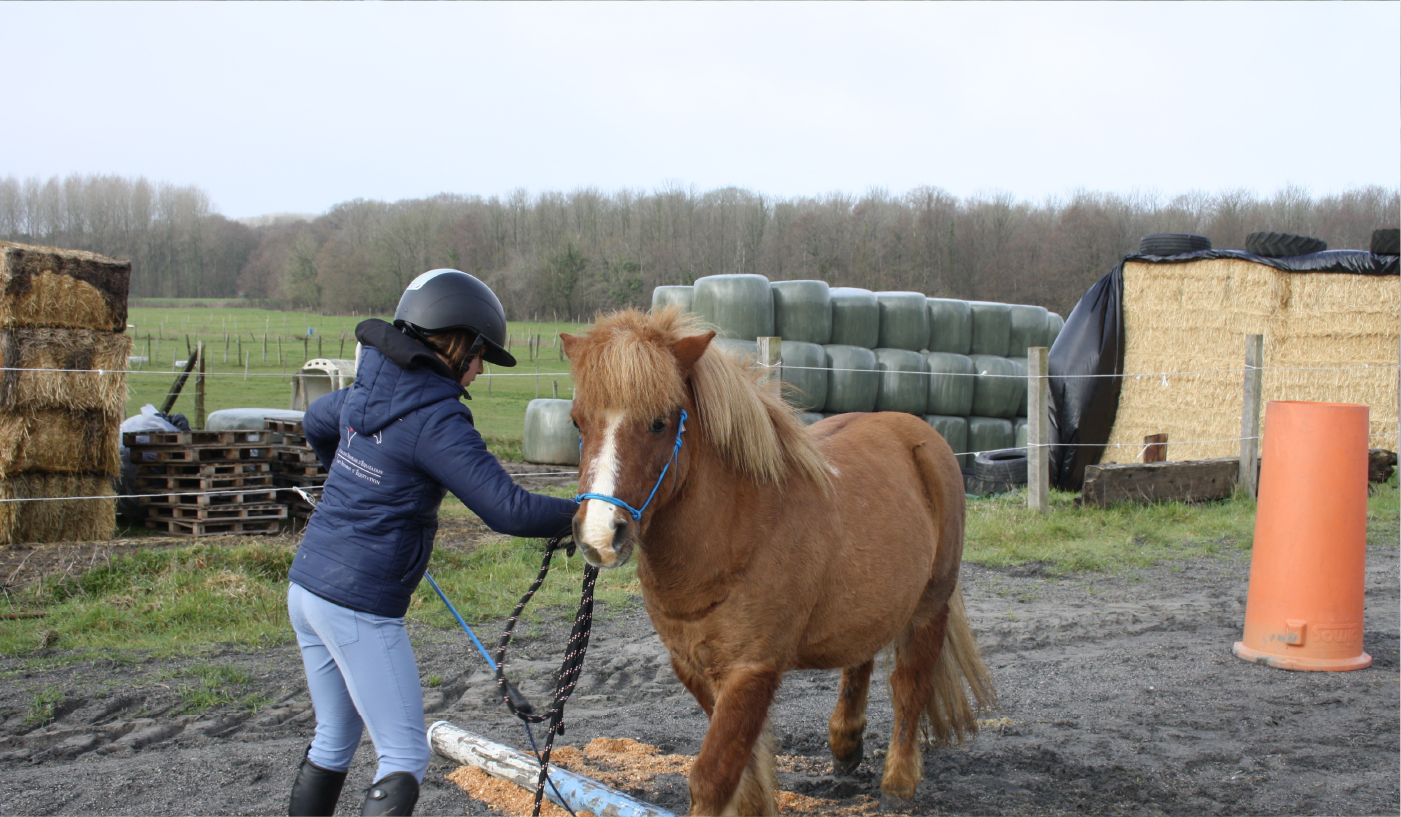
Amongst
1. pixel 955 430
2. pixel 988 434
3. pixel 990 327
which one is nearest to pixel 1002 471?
pixel 955 430

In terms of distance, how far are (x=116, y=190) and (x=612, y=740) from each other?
59786mm

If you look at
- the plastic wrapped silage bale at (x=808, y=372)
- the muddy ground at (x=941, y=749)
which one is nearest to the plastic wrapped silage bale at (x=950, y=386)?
the plastic wrapped silage bale at (x=808, y=372)

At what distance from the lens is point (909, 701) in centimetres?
325

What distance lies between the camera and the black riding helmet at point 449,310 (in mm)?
2182

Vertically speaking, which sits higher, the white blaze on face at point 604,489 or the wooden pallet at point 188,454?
the white blaze on face at point 604,489

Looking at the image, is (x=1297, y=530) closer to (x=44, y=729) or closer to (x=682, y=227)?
(x=44, y=729)

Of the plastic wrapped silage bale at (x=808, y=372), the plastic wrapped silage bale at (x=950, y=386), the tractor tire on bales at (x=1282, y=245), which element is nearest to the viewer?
the tractor tire on bales at (x=1282, y=245)

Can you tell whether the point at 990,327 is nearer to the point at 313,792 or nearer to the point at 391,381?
the point at 391,381

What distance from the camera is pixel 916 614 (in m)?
3.38

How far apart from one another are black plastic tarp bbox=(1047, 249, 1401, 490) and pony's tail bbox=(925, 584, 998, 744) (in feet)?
23.5

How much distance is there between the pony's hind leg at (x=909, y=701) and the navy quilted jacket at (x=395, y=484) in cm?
182

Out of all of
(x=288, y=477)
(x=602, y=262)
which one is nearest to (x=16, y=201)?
(x=602, y=262)

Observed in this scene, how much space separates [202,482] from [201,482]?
37 mm

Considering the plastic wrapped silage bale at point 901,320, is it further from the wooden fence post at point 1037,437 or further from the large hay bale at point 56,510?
the large hay bale at point 56,510
